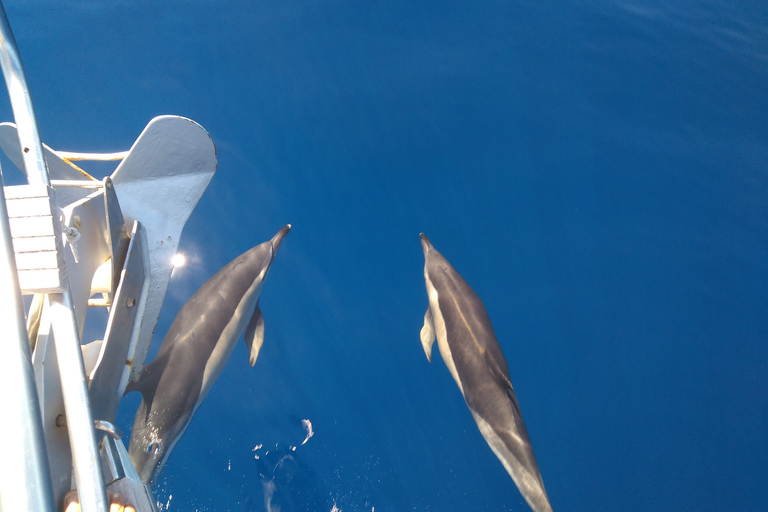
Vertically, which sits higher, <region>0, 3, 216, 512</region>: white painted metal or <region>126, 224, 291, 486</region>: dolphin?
<region>0, 3, 216, 512</region>: white painted metal

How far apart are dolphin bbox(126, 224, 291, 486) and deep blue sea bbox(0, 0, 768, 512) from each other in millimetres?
655

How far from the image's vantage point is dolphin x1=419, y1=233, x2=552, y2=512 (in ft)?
14.7

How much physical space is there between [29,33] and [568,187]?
799cm

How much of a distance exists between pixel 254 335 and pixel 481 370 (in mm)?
2431

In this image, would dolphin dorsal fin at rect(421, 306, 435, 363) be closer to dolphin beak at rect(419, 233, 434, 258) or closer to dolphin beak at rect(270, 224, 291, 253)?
dolphin beak at rect(419, 233, 434, 258)

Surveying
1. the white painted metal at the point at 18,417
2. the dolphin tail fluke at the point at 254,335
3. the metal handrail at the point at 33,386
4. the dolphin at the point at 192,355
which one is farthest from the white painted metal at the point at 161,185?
the white painted metal at the point at 18,417

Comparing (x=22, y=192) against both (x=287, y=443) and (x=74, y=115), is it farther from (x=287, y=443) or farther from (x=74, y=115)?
(x=74, y=115)

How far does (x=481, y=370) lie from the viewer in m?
4.82

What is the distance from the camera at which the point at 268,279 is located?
20.9 ft

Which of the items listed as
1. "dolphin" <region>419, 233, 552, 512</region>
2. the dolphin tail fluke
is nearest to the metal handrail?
the dolphin tail fluke

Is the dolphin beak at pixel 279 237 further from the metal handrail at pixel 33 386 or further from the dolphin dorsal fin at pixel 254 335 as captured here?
the metal handrail at pixel 33 386

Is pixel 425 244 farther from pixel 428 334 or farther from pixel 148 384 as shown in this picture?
pixel 148 384

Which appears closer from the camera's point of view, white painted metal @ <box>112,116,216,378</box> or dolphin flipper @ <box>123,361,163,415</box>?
white painted metal @ <box>112,116,216,378</box>

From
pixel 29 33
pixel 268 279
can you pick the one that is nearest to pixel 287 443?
pixel 268 279
